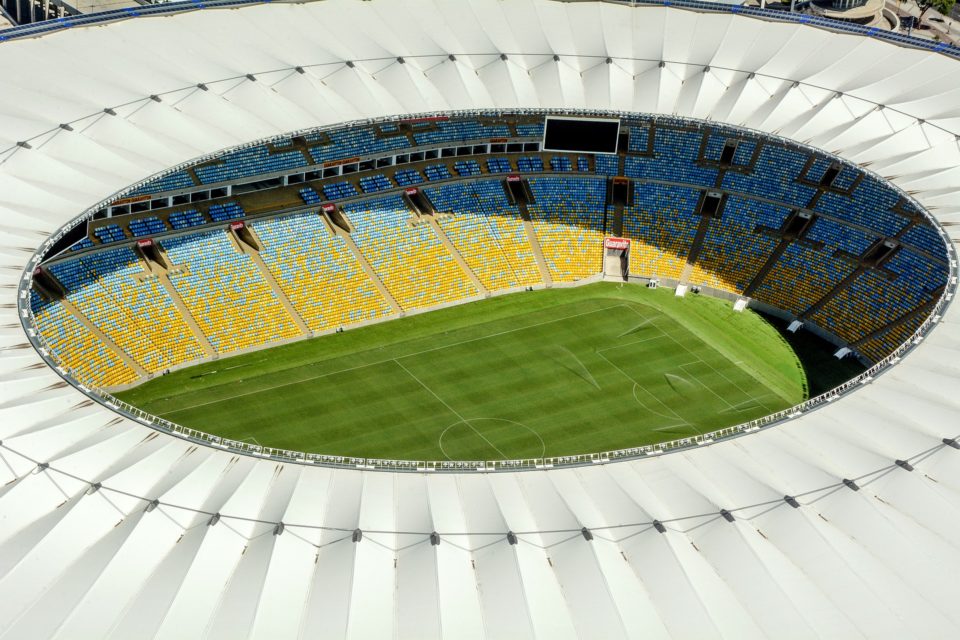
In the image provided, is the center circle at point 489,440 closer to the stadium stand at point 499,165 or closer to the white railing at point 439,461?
the white railing at point 439,461

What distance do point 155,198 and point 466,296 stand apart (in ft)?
73.1

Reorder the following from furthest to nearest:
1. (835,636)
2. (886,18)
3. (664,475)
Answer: (886,18) → (664,475) → (835,636)

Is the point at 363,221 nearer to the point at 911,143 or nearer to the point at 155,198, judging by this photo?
the point at 155,198

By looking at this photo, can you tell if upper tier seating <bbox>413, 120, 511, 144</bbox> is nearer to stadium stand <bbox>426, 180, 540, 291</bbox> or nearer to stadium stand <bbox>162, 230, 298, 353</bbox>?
stadium stand <bbox>426, 180, 540, 291</bbox>

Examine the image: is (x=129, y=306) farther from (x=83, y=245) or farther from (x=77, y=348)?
(x=83, y=245)

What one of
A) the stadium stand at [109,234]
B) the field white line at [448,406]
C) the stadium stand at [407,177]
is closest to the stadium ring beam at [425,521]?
the stadium stand at [109,234]

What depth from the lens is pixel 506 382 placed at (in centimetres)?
7831

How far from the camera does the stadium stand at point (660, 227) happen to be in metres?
89.8

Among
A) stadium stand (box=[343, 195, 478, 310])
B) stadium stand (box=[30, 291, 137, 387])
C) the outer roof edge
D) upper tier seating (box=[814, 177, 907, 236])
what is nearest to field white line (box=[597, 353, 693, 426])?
stadium stand (box=[343, 195, 478, 310])

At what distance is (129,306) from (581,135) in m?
32.9

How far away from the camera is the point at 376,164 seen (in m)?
87.6

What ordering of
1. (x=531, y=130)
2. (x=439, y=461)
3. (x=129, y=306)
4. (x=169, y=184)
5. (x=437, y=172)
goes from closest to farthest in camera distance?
(x=439, y=461) → (x=129, y=306) → (x=169, y=184) → (x=531, y=130) → (x=437, y=172)

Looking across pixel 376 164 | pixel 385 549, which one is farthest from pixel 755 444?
pixel 376 164

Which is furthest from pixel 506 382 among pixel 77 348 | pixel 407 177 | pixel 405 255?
pixel 77 348
